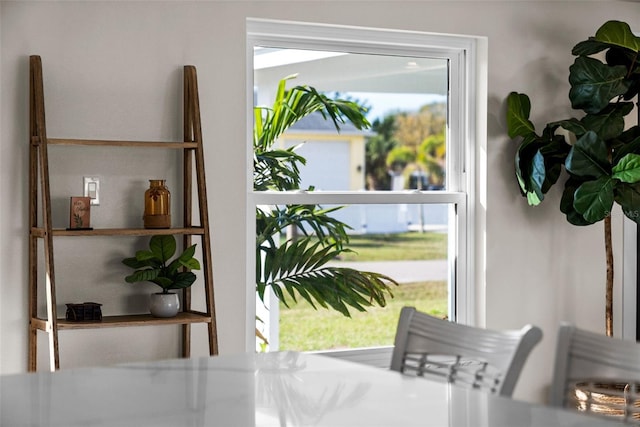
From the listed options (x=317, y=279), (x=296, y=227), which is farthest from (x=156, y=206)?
(x=317, y=279)

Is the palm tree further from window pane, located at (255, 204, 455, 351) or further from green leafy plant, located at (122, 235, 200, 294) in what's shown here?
green leafy plant, located at (122, 235, 200, 294)

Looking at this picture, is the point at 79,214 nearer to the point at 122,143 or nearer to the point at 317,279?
the point at 122,143

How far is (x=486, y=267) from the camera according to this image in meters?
4.47

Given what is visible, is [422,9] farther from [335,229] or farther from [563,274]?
[563,274]

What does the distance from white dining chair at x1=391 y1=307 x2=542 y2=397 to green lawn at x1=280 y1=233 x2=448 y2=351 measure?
1855 mm

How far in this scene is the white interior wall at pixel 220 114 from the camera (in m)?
3.57

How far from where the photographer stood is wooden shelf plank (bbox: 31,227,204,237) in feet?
11.2

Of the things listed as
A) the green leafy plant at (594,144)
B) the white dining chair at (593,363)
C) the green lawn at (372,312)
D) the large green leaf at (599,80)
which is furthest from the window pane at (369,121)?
the white dining chair at (593,363)

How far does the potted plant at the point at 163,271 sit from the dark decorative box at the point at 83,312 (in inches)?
6.9

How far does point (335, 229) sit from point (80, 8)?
157 centimetres

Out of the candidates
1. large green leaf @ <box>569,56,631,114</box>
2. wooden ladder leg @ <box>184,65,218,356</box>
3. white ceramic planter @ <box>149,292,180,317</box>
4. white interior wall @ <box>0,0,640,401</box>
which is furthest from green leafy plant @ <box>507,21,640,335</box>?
white ceramic planter @ <box>149,292,180,317</box>

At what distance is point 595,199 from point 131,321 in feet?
7.15

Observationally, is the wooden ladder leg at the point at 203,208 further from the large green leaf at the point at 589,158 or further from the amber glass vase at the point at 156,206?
the large green leaf at the point at 589,158

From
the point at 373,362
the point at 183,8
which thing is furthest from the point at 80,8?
the point at 373,362
